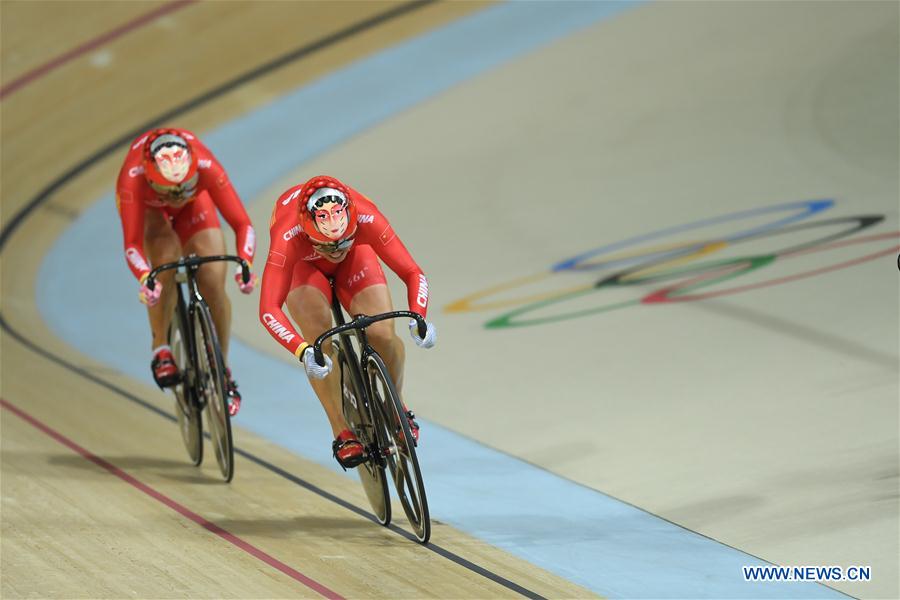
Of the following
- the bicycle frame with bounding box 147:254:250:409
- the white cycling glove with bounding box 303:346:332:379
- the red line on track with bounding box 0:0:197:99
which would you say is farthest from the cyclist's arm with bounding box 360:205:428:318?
the red line on track with bounding box 0:0:197:99

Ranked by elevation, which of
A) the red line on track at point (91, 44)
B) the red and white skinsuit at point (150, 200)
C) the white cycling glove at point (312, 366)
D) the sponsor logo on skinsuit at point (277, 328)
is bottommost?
the white cycling glove at point (312, 366)

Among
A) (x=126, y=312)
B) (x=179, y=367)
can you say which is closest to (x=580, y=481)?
(x=179, y=367)

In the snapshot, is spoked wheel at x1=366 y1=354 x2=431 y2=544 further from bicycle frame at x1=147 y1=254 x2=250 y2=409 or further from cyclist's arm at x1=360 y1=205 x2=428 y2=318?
bicycle frame at x1=147 y1=254 x2=250 y2=409

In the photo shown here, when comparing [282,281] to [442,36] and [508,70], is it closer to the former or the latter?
[508,70]

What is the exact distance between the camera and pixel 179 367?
458 centimetres

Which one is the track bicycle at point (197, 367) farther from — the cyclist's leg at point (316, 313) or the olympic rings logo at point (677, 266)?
the olympic rings logo at point (677, 266)

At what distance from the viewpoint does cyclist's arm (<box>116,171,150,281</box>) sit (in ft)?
13.6

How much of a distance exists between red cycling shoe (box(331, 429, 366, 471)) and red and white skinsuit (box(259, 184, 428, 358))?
14.1 inches

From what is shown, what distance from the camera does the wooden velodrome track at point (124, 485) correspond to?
3.36 meters

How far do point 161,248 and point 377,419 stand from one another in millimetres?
1278

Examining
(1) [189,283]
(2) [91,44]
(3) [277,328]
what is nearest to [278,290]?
(3) [277,328]

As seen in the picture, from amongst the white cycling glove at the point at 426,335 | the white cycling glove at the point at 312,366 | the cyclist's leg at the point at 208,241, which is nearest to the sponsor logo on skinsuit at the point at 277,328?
the white cycling glove at the point at 312,366

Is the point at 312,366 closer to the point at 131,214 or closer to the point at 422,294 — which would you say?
the point at 422,294

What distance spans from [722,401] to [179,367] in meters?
2.10
